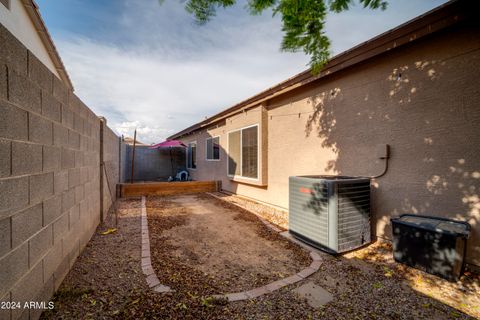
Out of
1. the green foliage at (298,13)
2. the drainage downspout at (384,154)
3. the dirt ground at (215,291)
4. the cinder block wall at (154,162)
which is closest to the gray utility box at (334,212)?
the dirt ground at (215,291)

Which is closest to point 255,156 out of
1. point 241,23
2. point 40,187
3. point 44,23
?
point 241,23

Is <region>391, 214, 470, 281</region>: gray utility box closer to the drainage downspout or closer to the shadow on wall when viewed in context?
the shadow on wall

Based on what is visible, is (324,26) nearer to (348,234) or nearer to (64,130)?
(348,234)

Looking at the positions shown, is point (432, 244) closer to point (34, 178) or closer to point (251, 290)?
point (251, 290)

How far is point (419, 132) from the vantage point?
3.30m

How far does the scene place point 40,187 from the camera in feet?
6.34

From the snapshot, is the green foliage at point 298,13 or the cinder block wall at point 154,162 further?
the cinder block wall at point 154,162

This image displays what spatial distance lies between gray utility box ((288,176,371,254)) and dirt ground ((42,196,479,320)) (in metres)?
0.26

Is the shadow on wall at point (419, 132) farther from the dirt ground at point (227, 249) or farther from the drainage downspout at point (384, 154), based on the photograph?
the dirt ground at point (227, 249)

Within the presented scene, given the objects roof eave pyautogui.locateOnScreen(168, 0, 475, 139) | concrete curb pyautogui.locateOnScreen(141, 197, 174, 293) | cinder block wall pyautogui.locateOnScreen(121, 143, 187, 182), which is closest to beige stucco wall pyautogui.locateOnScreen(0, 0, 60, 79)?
concrete curb pyautogui.locateOnScreen(141, 197, 174, 293)

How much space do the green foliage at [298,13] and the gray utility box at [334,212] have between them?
2037 mm

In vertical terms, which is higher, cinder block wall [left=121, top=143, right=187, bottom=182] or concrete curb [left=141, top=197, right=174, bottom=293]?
cinder block wall [left=121, top=143, right=187, bottom=182]

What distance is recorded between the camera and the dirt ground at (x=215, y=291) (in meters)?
2.05

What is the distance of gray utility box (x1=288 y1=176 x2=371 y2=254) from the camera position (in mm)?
3283
